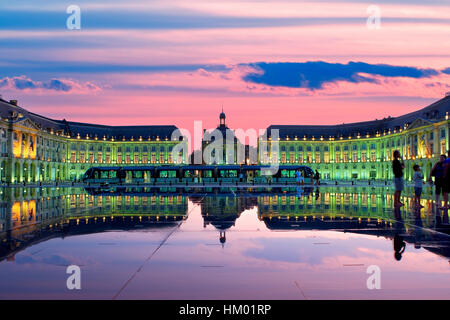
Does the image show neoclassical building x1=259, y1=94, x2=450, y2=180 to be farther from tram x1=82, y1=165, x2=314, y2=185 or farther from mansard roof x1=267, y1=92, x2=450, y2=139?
tram x1=82, y1=165, x2=314, y2=185

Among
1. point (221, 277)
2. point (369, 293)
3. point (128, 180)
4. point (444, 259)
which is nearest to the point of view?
point (369, 293)

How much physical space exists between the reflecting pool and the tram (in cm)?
5936

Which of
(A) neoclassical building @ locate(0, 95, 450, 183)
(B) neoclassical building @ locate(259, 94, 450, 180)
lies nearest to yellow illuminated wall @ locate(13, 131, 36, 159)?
(A) neoclassical building @ locate(0, 95, 450, 183)

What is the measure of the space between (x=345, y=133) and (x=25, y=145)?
344 ft

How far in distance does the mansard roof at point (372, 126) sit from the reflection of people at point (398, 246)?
281 ft

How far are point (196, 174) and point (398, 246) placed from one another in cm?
7028

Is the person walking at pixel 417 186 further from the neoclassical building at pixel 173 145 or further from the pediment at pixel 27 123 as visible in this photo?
the pediment at pixel 27 123

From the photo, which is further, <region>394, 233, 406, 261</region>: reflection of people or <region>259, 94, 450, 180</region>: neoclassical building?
<region>259, 94, 450, 180</region>: neoclassical building

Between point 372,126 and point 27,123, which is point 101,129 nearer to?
point 27,123

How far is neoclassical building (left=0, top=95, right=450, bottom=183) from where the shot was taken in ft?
296

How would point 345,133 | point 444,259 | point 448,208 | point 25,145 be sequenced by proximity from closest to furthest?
point 444,259 → point 448,208 → point 25,145 → point 345,133
